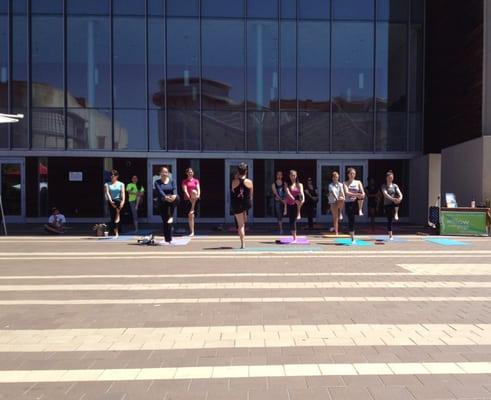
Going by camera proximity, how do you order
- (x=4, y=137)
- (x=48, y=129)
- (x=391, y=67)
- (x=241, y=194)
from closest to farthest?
1. (x=241, y=194)
2. (x=4, y=137)
3. (x=48, y=129)
4. (x=391, y=67)

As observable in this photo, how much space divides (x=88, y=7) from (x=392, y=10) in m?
11.6

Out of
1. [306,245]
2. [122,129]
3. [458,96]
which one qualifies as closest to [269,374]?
[306,245]

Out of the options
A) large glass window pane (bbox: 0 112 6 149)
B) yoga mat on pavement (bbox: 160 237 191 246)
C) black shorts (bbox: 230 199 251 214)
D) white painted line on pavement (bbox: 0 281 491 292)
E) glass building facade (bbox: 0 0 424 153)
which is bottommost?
white painted line on pavement (bbox: 0 281 491 292)

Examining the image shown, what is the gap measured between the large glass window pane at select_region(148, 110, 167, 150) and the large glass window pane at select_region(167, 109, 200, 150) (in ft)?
0.95

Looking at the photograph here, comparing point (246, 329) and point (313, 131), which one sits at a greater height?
point (313, 131)

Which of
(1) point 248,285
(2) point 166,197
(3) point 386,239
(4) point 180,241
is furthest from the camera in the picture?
(3) point 386,239

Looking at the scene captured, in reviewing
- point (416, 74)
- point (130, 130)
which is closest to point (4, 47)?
point (130, 130)

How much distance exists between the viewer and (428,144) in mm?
19625

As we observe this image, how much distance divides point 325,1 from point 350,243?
37.8 feet

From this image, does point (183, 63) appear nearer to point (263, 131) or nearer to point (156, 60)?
point (156, 60)

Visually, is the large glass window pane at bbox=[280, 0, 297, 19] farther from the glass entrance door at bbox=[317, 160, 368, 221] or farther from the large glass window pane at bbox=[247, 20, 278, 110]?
the glass entrance door at bbox=[317, 160, 368, 221]

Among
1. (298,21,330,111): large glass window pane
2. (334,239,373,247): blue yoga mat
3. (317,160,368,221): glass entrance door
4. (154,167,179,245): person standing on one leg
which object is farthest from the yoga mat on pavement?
(298,21,330,111): large glass window pane

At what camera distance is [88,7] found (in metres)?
19.4

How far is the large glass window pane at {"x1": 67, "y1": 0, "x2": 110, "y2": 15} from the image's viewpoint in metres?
19.4
